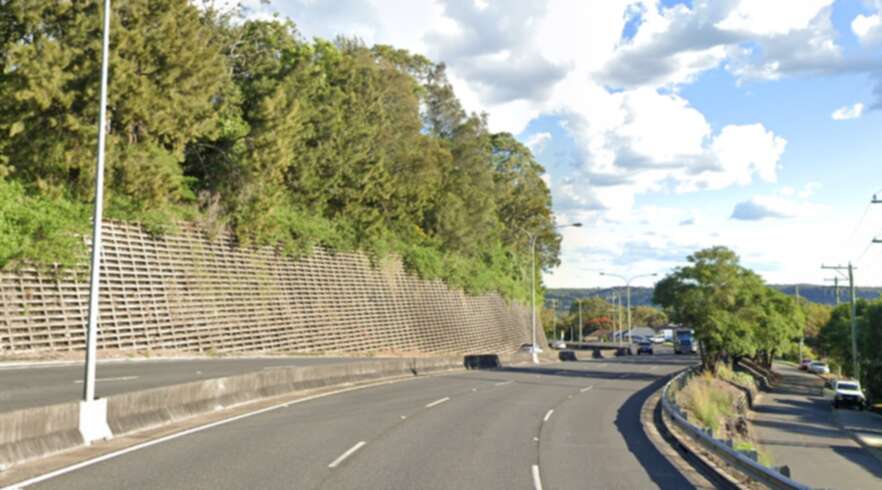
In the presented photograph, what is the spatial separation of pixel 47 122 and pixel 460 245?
44685 millimetres

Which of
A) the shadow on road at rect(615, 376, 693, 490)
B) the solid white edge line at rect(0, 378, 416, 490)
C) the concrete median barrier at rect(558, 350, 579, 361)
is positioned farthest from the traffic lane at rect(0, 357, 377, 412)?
the concrete median barrier at rect(558, 350, 579, 361)

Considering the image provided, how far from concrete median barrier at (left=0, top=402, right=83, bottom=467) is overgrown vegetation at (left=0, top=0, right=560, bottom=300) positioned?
17.4 m

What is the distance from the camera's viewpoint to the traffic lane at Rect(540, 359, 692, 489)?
1149 centimetres

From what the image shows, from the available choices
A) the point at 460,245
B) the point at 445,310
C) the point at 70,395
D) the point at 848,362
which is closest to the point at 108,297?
the point at 70,395

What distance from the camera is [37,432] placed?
1116 cm

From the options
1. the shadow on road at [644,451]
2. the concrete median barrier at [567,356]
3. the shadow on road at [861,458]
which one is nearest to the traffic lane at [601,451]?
the shadow on road at [644,451]

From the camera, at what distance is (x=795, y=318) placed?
243 feet

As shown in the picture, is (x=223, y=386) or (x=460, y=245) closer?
(x=223, y=386)

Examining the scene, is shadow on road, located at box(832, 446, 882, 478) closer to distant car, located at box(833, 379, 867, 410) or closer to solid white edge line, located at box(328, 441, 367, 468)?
distant car, located at box(833, 379, 867, 410)

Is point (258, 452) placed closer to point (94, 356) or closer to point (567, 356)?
point (94, 356)

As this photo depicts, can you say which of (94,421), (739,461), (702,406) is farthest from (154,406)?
(702,406)

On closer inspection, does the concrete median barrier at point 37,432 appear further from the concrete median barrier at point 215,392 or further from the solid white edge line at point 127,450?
the concrete median barrier at point 215,392

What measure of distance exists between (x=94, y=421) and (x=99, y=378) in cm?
930

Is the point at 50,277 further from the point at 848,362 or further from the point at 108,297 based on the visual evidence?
the point at 848,362
